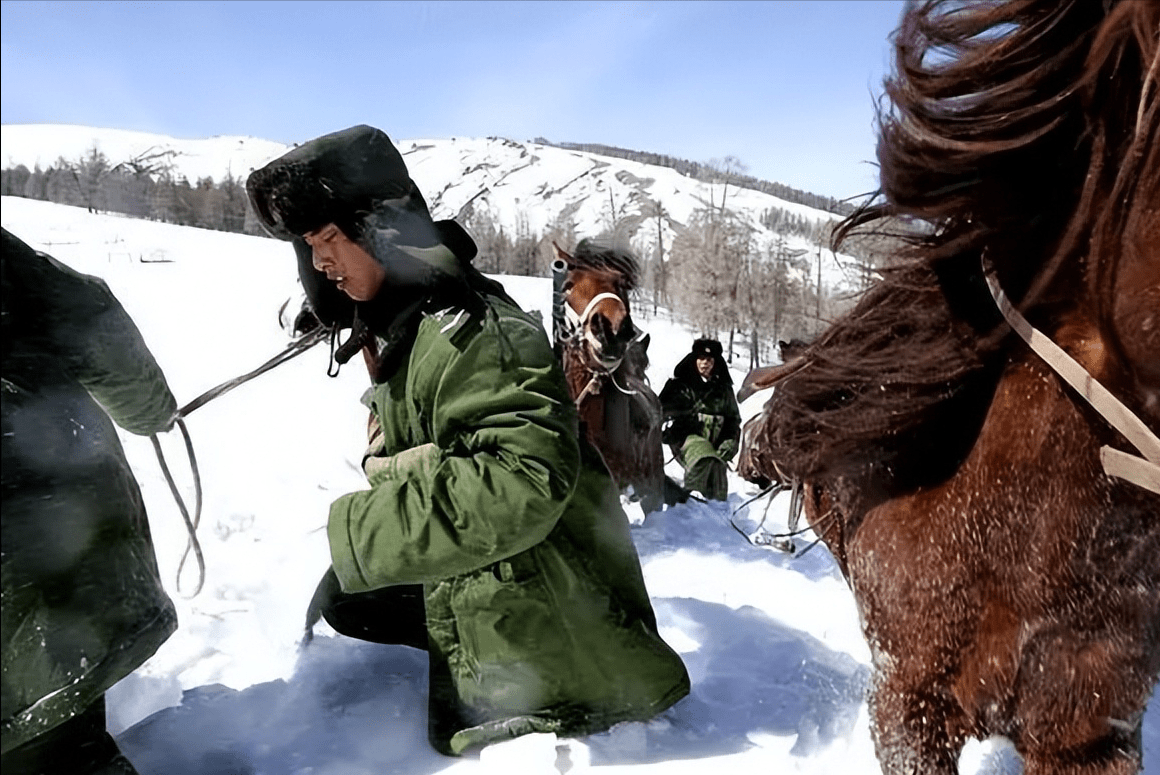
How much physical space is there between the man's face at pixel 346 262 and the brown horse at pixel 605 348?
312cm

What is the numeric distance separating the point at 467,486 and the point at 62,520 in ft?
2.48

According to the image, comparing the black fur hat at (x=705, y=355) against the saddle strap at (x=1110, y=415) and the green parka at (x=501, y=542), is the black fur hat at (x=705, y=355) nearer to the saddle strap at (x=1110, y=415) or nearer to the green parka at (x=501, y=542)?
the green parka at (x=501, y=542)

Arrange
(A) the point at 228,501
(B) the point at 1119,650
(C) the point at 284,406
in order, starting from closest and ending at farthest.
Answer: (B) the point at 1119,650, (A) the point at 228,501, (C) the point at 284,406

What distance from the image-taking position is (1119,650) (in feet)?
4.51

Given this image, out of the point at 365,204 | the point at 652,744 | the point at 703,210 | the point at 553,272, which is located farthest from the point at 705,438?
the point at 703,210

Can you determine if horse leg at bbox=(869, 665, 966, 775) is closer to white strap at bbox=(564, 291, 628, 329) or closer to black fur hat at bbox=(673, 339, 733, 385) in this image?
white strap at bbox=(564, 291, 628, 329)

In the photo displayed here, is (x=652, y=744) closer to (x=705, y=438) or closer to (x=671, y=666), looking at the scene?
(x=671, y=666)

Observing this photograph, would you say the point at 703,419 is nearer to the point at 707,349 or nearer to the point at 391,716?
the point at 707,349

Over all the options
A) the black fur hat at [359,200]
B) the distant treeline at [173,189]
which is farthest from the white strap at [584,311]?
the black fur hat at [359,200]

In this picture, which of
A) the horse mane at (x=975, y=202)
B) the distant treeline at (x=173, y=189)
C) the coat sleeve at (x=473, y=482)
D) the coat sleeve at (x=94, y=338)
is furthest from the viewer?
the distant treeline at (x=173, y=189)

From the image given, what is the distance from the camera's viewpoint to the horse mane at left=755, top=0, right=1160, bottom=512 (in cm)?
133

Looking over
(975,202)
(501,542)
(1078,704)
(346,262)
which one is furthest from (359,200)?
(1078,704)

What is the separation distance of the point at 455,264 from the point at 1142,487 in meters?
1.44

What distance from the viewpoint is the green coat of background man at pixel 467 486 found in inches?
67.4
